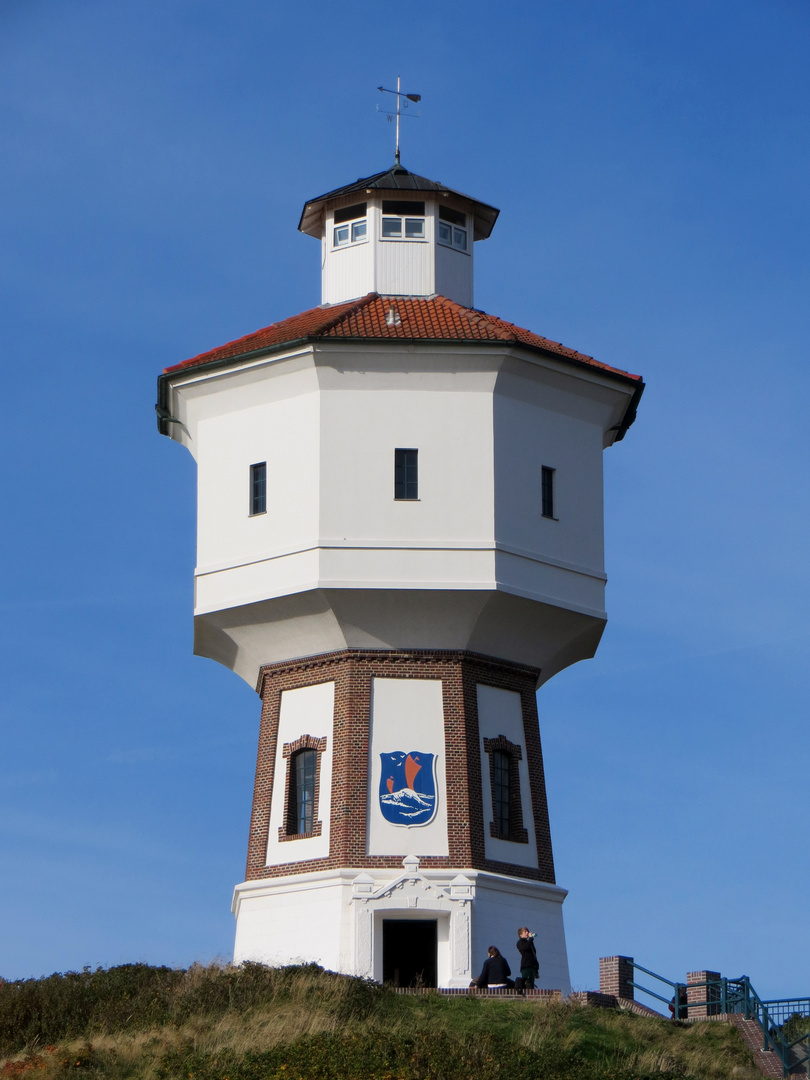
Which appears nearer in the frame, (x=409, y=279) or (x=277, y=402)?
(x=277, y=402)

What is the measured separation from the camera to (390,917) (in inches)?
1310

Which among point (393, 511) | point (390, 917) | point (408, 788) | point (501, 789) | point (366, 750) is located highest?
point (393, 511)

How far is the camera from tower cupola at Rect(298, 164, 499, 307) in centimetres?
3866

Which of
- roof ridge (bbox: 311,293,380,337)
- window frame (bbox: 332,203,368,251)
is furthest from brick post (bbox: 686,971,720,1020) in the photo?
window frame (bbox: 332,203,368,251)

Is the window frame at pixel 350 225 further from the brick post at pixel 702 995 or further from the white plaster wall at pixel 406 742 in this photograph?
the brick post at pixel 702 995

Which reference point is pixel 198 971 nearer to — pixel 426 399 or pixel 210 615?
pixel 210 615

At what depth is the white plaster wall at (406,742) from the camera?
33906mm

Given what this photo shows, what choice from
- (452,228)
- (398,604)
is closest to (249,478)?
(398,604)

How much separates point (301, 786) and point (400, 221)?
38.7 ft

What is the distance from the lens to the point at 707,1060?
1158 inches

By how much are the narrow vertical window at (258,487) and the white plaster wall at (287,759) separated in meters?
3.50

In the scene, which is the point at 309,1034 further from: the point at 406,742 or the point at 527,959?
the point at 406,742

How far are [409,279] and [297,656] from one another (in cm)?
819

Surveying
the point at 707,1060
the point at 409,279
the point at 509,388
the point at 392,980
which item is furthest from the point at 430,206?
the point at 707,1060
